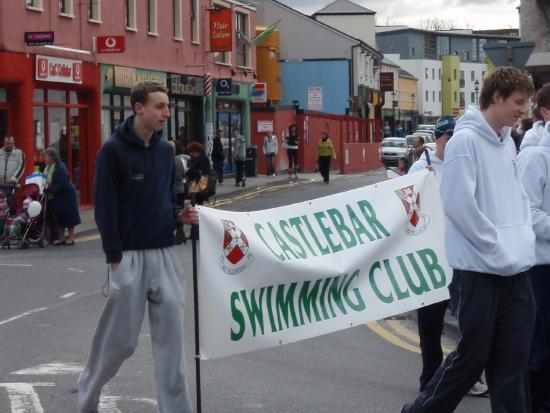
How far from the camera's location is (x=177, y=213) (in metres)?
7.09

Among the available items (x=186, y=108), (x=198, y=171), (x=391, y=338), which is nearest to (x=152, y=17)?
(x=186, y=108)

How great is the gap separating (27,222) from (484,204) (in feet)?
54.4

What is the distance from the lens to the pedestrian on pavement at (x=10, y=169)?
2314 centimetres

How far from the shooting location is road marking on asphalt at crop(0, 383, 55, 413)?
781cm

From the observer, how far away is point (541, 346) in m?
7.23

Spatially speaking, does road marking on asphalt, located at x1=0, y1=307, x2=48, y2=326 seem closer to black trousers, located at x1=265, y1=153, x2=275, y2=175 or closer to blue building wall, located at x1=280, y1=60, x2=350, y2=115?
black trousers, located at x1=265, y1=153, x2=275, y2=175

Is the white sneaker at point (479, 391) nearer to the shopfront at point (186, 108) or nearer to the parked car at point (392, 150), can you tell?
the shopfront at point (186, 108)

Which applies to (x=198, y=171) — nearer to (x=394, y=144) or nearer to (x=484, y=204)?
(x=484, y=204)

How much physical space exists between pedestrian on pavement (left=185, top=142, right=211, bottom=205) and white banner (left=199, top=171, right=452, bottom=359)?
14.1 metres

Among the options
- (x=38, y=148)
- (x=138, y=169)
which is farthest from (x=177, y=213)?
(x=38, y=148)

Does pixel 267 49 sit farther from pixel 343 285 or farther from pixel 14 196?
pixel 343 285

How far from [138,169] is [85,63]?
1016 inches

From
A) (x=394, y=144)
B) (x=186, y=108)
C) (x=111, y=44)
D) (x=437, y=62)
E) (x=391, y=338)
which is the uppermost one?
(x=437, y=62)

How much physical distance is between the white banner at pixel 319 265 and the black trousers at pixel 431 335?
10.6 inches
